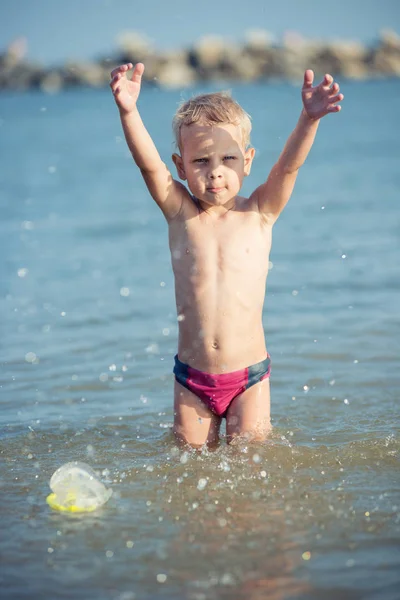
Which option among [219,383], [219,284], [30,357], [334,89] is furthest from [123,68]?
[30,357]

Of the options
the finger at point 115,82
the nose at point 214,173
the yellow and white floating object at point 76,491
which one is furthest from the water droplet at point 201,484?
the finger at point 115,82

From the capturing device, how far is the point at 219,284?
13.1 feet

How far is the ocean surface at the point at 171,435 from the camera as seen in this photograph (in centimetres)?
308

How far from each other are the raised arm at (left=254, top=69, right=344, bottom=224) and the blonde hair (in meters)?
0.25

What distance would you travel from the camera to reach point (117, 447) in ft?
14.6

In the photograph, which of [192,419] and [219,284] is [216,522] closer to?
[192,419]

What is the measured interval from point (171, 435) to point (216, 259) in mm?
900

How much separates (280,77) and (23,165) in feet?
179

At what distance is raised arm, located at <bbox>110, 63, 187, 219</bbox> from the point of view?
12.6 feet

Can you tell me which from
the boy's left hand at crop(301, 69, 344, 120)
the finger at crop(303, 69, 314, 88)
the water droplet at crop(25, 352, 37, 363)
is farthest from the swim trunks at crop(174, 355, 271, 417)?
the water droplet at crop(25, 352, 37, 363)

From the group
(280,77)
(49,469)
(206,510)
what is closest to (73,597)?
(206,510)

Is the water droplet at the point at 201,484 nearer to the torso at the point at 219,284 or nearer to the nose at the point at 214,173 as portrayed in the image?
the torso at the point at 219,284

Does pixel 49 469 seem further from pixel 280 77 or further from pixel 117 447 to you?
Result: pixel 280 77

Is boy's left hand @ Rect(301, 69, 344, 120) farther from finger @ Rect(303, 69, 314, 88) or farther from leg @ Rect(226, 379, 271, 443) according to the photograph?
leg @ Rect(226, 379, 271, 443)
